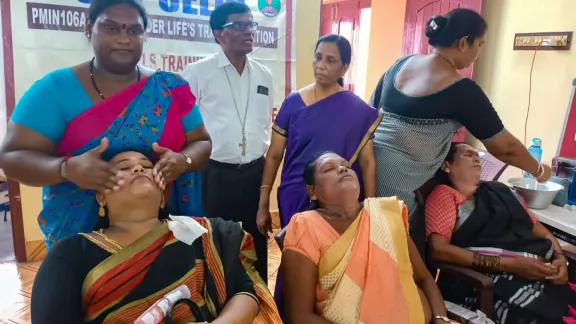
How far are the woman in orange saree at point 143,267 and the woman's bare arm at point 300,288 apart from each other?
3.9 inches

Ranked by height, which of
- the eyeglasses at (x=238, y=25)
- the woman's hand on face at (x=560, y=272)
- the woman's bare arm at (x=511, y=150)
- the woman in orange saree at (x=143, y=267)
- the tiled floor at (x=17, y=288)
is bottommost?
the tiled floor at (x=17, y=288)

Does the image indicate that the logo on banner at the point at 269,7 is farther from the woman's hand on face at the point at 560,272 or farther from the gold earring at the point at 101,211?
the woman's hand on face at the point at 560,272

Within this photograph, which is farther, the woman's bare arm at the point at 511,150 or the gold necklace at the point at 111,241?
the woman's bare arm at the point at 511,150

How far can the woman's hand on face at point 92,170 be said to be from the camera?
110 centimetres

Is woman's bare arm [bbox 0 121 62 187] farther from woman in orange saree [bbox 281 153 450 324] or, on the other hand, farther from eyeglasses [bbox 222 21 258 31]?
eyeglasses [bbox 222 21 258 31]

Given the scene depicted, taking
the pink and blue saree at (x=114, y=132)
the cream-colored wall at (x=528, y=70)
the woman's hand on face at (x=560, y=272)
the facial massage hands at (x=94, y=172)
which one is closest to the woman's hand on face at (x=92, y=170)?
the facial massage hands at (x=94, y=172)

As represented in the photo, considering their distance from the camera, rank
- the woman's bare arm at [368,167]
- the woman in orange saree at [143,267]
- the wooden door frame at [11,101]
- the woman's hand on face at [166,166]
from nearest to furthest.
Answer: the woman in orange saree at [143,267] < the woman's hand on face at [166,166] < the woman's bare arm at [368,167] < the wooden door frame at [11,101]

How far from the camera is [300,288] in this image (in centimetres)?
135

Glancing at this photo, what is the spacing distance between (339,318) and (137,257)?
656 millimetres

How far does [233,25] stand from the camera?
1978 mm

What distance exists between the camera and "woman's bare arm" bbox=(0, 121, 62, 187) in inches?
44.4

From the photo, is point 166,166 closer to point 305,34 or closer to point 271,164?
point 271,164

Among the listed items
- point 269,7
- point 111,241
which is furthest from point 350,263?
point 269,7

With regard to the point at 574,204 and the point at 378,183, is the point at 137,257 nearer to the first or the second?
the point at 378,183
